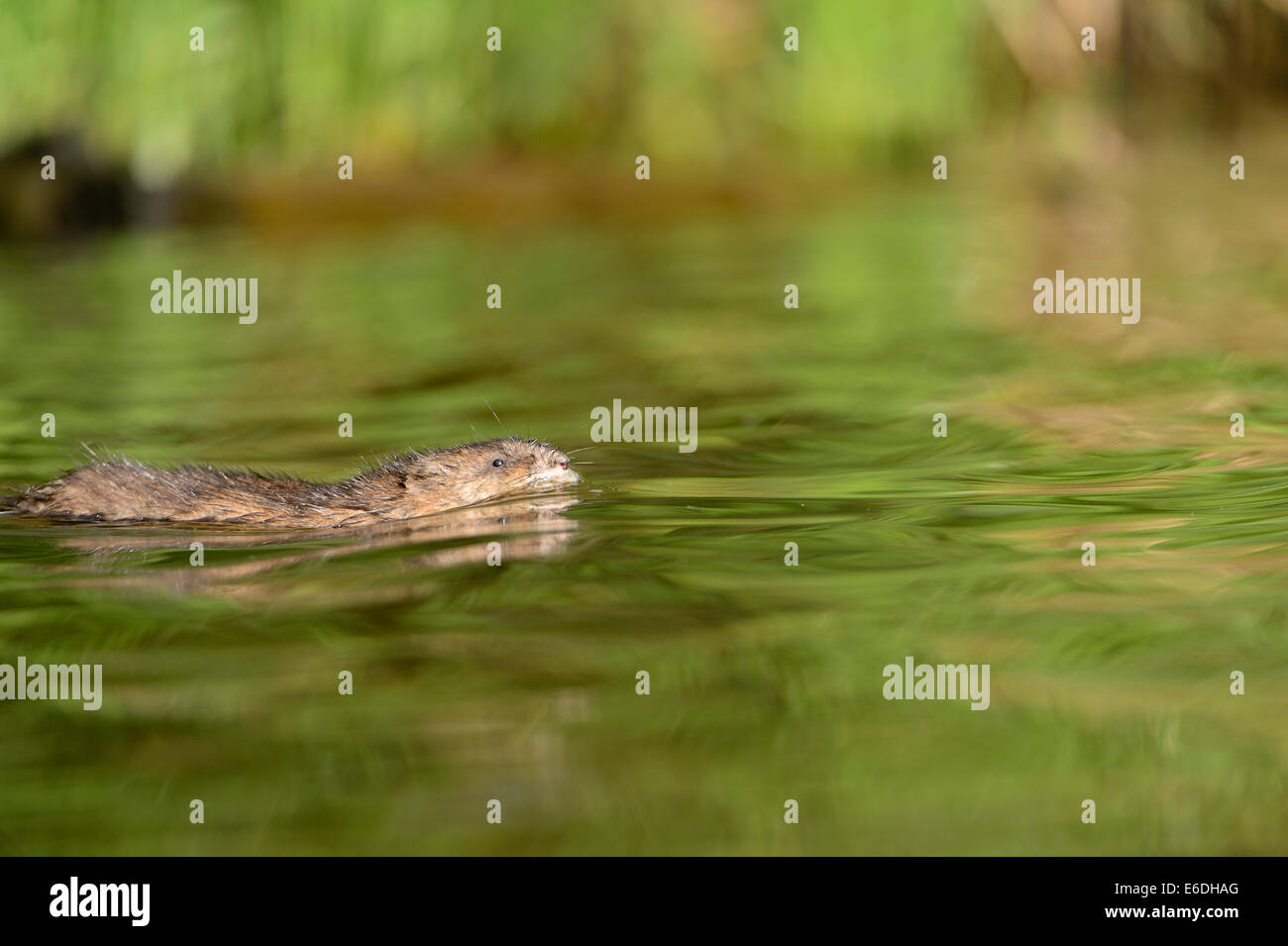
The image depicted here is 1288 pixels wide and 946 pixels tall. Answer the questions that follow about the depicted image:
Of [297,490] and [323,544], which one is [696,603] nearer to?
[323,544]

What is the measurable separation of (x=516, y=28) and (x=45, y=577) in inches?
370

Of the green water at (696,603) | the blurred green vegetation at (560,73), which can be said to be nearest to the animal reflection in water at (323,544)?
the green water at (696,603)

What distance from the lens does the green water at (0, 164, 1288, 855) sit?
3482 mm

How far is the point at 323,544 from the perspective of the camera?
5.54 meters

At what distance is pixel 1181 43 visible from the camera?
1602 cm

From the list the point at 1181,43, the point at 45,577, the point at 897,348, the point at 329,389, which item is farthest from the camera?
the point at 1181,43

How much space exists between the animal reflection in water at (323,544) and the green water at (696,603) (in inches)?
0.9

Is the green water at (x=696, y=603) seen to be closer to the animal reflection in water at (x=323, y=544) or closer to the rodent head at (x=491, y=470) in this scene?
the animal reflection in water at (x=323, y=544)

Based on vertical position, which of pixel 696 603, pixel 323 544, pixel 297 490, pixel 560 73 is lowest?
pixel 696 603

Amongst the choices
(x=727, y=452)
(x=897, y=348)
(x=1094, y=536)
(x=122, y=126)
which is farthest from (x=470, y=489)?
(x=122, y=126)

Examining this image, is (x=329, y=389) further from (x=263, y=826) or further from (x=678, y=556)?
(x=263, y=826)

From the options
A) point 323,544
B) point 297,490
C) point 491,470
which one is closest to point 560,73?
point 491,470

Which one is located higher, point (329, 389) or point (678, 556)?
point (329, 389)

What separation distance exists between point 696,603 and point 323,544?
138 centimetres
